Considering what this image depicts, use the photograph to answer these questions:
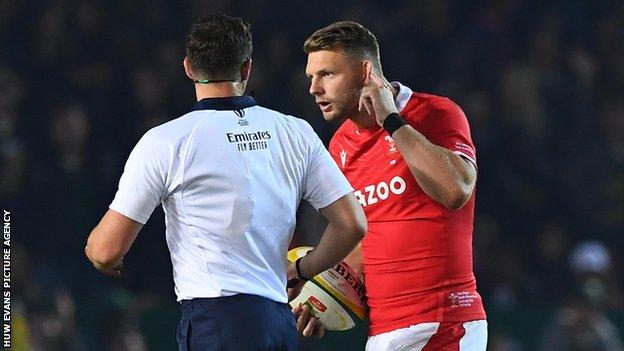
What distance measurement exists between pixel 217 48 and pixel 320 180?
0.49 metres

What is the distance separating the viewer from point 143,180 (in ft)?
11.0

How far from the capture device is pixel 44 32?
8.61 m

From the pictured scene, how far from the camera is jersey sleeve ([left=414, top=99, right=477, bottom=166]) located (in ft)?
13.6

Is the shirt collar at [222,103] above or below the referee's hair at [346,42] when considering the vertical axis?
above

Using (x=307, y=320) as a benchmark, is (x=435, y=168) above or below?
above

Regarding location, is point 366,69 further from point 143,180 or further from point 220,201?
point 143,180

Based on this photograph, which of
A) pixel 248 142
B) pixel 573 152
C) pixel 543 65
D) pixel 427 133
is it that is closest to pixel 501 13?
pixel 543 65

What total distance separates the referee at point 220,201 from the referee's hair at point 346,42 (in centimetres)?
78

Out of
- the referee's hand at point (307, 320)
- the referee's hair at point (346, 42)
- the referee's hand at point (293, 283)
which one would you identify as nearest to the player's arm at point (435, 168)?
the referee's hair at point (346, 42)

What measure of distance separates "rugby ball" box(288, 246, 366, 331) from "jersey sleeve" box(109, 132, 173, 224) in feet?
3.35

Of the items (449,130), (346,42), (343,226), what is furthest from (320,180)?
(346,42)

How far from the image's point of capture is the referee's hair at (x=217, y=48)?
11.4 ft

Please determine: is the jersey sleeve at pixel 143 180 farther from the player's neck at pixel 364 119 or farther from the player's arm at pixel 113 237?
the player's neck at pixel 364 119

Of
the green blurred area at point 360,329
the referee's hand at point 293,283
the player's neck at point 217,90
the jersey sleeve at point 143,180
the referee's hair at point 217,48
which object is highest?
the referee's hair at point 217,48
